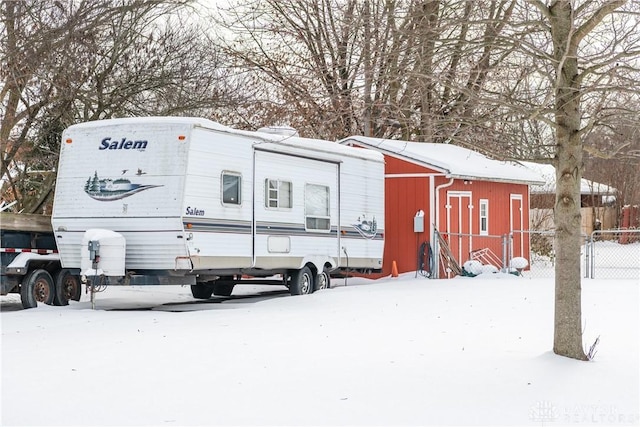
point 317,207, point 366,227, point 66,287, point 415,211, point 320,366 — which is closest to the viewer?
point 320,366

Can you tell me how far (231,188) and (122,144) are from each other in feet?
6.64

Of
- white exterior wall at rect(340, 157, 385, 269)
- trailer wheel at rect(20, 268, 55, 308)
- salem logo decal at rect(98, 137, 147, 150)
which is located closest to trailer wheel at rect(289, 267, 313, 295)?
white exterior wall at rect(340, 157, 385, 269)

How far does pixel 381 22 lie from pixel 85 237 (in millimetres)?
7647

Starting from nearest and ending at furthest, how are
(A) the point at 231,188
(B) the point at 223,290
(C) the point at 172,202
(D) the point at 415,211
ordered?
(C) the point at 172,202, (A) the point at 231,188, (B) the point at 223,290, (D) the point at 415,211

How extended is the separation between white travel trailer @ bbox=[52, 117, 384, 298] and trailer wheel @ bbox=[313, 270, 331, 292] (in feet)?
3.99

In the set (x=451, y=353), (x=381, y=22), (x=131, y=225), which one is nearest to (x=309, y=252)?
(x=131, y=225)

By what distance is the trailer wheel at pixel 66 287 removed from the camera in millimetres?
16594

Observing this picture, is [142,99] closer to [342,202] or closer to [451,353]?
[342,202]

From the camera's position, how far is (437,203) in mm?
23141

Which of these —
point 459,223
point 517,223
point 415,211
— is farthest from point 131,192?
point 517,223

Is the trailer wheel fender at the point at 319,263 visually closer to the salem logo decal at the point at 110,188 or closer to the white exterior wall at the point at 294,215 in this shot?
the white exterior wall at the point at 294,215

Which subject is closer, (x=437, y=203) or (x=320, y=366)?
(x=320, y=366)

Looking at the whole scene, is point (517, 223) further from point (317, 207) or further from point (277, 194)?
point (277, 194)

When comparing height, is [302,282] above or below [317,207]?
below
